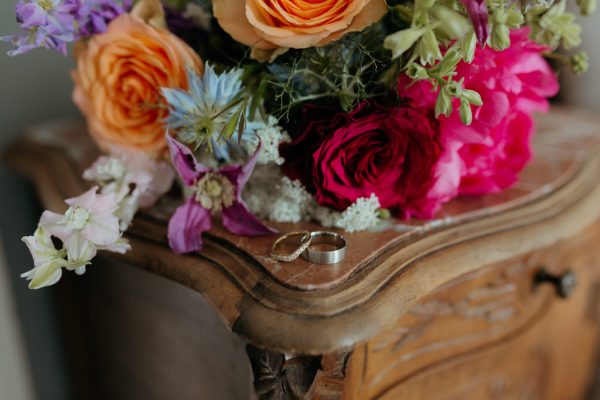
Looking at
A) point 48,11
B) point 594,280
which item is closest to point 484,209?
point 594,280

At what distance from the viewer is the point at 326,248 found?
513 mm

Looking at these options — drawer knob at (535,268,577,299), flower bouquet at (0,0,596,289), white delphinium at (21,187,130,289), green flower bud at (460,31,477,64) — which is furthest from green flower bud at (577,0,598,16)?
white delphinium at (21,187,130,289)

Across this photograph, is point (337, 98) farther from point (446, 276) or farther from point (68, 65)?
point (68, 65)

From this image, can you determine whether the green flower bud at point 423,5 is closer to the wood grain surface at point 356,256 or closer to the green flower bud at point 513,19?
the green flower bud at point 513,19

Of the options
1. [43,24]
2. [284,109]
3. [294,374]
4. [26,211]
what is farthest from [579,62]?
[26,211]

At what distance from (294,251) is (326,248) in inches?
1.2

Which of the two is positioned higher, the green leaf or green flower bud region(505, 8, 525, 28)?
green flower bud region(505, 8, 525, 28)

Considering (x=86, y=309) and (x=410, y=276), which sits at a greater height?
(x=410, y=276)

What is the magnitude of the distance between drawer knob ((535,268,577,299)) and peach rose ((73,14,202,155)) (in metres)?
0.46

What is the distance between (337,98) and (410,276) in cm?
18

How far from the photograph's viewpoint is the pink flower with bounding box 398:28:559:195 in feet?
1.69

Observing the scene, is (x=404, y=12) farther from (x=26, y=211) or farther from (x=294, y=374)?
(x=26, y=211)

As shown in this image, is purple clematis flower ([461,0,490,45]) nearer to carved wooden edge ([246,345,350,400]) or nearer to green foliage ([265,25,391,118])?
green foliage ([265,25,391,118])

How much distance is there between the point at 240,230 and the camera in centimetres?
54
